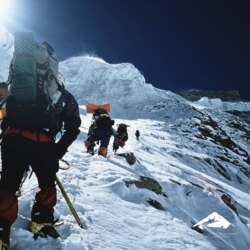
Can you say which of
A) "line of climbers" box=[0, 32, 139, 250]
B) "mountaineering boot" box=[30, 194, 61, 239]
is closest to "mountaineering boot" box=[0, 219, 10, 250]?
"line of climbers" box=[0, 32, 139, 250]

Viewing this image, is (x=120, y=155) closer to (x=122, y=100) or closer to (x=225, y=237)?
(x=225, y=237)

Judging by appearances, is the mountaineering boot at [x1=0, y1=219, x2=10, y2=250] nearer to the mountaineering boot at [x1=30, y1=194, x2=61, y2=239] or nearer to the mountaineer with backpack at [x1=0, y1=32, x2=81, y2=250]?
the mountaineer with backpack at [x1=0, y1=32, x2=81, y2=250]

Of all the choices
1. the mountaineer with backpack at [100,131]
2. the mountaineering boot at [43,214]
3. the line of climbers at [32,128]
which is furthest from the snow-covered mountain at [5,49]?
the mountaineering boot at [43,214]

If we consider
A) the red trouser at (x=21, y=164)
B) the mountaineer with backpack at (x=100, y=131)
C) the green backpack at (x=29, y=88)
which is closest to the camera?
the red trouser at (x=21, y=164)

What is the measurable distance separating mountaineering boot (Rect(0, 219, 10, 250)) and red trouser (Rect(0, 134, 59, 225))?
11 centimetres

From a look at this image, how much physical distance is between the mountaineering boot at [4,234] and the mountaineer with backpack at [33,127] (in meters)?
0.10

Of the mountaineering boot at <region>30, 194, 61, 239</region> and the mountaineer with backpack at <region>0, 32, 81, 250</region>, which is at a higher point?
the mountaineer with backpack at <region>0, 32, 81, 250</region>

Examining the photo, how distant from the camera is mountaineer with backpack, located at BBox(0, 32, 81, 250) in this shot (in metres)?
4.04

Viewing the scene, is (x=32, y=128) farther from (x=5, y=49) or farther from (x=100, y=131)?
(x=5, y=49)

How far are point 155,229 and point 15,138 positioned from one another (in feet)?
10.2

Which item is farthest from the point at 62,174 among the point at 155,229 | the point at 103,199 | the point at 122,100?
the point at 122,100

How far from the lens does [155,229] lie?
6227 mm

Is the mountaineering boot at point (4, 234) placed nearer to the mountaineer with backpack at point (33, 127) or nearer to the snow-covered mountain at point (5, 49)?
the mountaineer with backpack at point (33, 127)

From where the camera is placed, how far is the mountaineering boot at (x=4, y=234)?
12.3 ft
